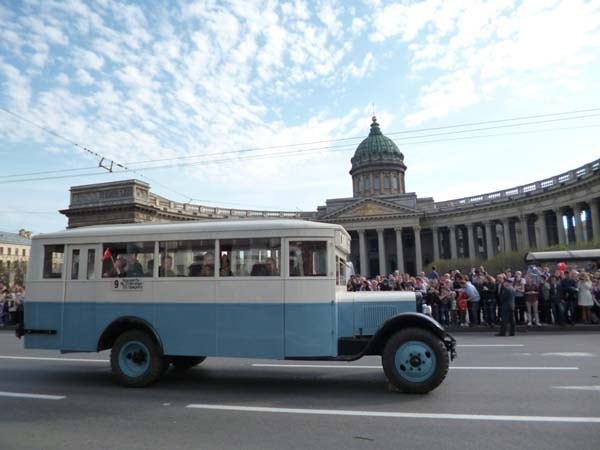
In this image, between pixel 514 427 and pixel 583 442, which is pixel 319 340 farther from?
pixel 583 442

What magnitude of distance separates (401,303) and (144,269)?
15.3ft

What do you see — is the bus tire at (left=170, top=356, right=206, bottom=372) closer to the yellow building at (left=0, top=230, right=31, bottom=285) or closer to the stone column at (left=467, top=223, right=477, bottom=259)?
the stone column at (left=467, top=223, right=477, bottom=259)

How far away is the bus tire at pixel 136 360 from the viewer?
830cm

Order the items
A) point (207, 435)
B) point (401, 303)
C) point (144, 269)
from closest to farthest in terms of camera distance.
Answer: point (207, 435), point (401, 303), point (144, 269)

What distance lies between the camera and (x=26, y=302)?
8.97 m

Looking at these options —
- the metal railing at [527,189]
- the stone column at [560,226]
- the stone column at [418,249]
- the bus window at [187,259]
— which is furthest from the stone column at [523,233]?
the bus window at [187,259]

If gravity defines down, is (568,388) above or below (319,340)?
below

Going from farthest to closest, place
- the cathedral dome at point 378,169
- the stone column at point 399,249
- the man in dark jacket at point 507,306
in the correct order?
the cathedral dome at point 378,169, the stone column at point 399,249, the man in dark jacket at point 507,306

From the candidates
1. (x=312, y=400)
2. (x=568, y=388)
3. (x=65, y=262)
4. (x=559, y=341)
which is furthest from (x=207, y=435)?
(x=559, y=341)

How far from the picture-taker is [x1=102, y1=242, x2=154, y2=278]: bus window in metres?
8.52

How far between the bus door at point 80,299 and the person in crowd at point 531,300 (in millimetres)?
15226

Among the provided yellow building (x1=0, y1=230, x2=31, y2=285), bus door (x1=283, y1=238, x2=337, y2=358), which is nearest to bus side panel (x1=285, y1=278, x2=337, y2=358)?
bus door (x1=283, y1=238, x2=337, y2=358)

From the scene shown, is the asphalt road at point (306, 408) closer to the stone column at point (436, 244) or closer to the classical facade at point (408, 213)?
the classical facade at point (408, 213)

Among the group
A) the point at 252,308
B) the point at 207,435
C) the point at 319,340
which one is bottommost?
the point at 207,435
